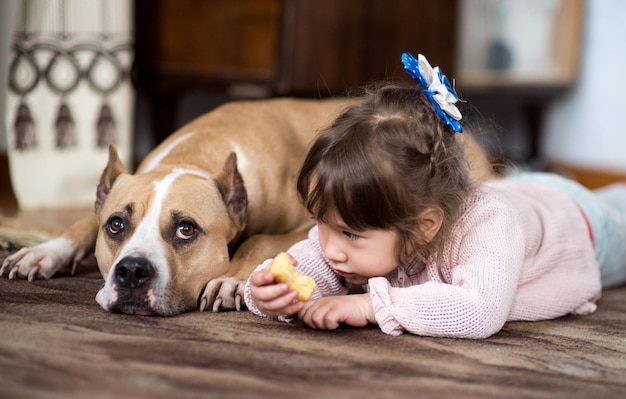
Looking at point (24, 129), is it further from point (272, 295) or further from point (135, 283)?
point (272, 295)

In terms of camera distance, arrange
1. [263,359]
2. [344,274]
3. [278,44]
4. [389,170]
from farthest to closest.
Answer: [278,44], [344,274], [389,170], [263,359]

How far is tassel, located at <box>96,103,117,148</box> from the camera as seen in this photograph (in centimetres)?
325

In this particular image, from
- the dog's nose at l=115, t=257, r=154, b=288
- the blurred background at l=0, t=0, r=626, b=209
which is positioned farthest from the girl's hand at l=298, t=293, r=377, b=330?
the blurred background at l=0, t=0, r=626, b=209

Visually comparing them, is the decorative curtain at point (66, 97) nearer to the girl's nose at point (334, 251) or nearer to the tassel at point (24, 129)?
the tassel at point (24, 129)

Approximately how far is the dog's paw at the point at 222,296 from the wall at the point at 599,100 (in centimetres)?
254

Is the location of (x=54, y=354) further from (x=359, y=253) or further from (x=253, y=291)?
(x=359, y=253)

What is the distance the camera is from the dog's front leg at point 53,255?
1.94 metres

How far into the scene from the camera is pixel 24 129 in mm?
3146

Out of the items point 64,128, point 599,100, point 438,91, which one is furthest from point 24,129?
point 599,100

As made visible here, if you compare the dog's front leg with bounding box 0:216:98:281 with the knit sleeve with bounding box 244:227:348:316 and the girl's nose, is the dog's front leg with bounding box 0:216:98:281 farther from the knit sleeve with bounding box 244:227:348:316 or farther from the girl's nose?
the girl's nose

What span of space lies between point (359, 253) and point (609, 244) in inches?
35.2

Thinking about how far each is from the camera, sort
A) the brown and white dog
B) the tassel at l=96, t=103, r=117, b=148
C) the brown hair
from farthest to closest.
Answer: the tassel at l=96, t=103, r=117, b=148 → the brown and white dog → the brown hair

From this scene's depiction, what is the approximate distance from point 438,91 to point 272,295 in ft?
1.75

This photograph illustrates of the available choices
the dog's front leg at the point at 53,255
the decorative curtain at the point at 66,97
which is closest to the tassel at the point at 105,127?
the decorative curtain at the point at 66,97
